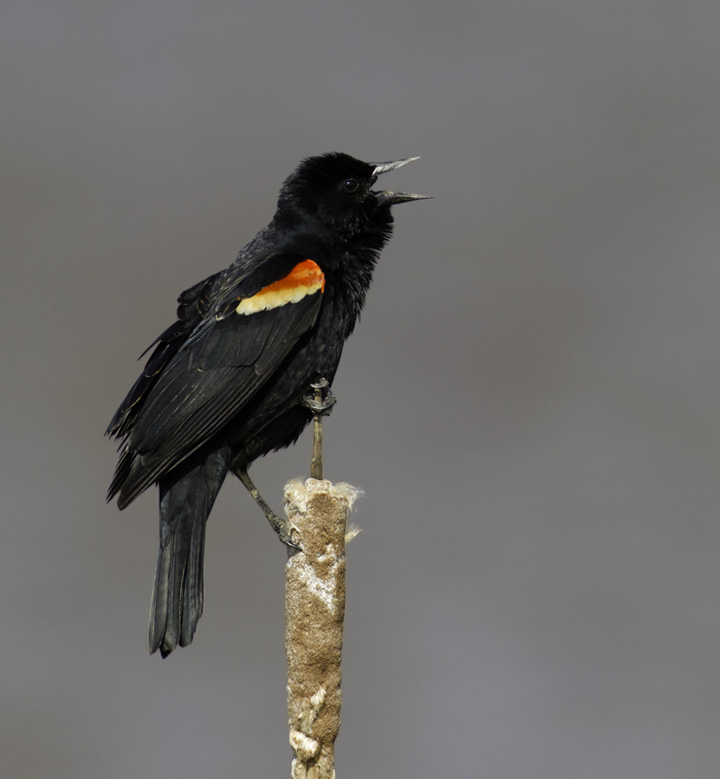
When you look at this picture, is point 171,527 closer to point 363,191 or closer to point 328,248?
point 328,248

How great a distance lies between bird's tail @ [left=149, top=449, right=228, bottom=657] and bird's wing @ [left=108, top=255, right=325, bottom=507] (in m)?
0.15

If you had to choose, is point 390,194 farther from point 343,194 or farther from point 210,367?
point 210,367

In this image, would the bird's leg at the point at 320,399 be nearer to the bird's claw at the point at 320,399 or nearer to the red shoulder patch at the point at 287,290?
the bird's claw at the point at 320,399

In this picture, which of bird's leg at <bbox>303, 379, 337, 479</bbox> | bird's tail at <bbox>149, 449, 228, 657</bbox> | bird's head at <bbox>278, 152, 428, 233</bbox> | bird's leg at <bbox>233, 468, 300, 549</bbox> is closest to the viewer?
bird's tail at <bbox>149, 449, 228, 657</bbox>

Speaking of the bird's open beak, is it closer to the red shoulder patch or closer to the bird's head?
the bird's head

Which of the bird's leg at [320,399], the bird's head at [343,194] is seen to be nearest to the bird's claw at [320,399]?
the bird's leg at [320,399]

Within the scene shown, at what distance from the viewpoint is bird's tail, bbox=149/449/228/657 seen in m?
2.28

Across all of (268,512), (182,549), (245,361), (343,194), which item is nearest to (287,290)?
(245,361)

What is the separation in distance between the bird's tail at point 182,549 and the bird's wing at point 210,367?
146mm

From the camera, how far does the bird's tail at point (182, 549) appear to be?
2.28m

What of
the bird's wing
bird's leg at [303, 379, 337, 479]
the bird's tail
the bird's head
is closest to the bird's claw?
bird's leg at [303, 379, 337, 479]

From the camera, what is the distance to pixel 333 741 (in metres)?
1.92

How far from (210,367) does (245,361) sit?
89mm

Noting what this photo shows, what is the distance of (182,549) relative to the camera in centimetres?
237
